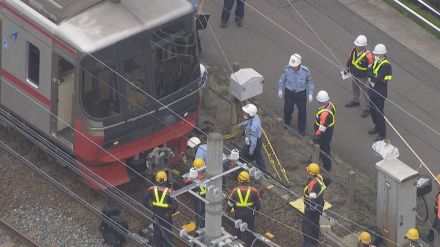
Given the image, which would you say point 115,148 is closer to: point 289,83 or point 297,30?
point 289,83

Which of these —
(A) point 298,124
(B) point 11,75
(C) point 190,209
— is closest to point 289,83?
(A) point 298,124

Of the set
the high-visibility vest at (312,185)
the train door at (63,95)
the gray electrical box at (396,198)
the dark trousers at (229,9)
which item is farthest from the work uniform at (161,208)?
the dark trousers at (229,9)

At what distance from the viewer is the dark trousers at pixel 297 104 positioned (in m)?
26.8

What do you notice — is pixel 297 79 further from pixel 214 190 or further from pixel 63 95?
pixel 214 190

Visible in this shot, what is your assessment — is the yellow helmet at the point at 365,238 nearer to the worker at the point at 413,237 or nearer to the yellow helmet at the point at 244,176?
the worker at the point at 413,237

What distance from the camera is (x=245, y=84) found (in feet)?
85.6

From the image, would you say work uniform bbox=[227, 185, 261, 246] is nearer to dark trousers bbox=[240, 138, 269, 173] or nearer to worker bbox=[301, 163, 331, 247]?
worker bbox=[301, 163, 331, 247]

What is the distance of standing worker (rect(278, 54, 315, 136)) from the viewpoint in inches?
1043

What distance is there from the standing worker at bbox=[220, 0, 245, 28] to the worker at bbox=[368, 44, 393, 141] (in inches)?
153

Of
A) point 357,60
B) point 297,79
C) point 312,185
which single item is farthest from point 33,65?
point 357,60

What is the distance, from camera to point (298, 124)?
2719 cm

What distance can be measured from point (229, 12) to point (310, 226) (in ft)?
24.1

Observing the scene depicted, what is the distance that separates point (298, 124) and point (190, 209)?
3.18m

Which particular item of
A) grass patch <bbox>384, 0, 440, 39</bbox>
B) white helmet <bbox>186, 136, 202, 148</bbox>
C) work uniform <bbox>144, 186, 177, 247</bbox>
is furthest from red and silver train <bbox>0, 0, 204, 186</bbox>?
grass patch <bbox>384, 0, 440, 39</bbox>
